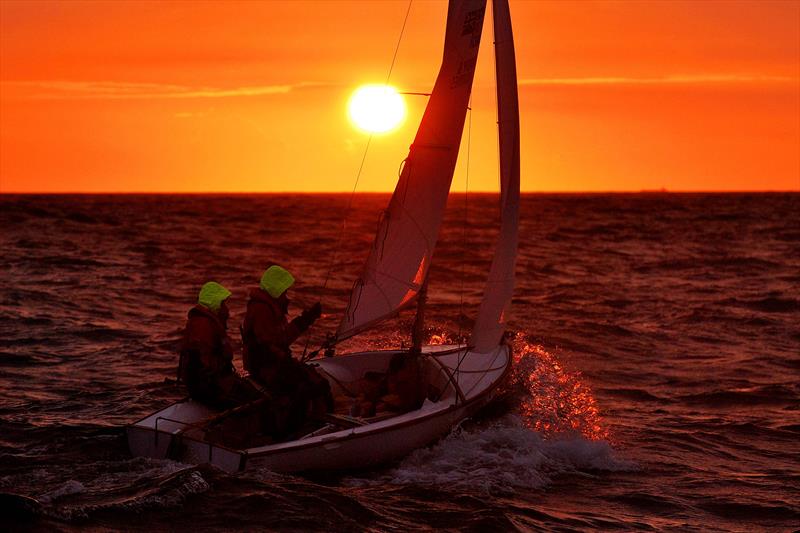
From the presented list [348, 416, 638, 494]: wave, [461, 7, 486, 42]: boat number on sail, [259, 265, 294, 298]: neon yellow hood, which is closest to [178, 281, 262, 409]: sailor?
[259, 265, 294, 298]: neon yellow hood

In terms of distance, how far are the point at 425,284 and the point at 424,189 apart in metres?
1.33

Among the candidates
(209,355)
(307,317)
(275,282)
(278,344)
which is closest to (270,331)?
(278,344)

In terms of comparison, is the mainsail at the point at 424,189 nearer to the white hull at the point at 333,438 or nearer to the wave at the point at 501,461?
the white hull at the point at 333,438

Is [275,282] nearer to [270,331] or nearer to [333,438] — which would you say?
[270,331]

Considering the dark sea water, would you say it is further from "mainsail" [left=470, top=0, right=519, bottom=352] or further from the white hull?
"mainsail" [left=470, top=0, right=519, bottom=352]

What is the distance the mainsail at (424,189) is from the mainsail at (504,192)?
0.53 meters

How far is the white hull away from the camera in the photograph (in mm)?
11406

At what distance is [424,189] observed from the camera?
13.9 meters

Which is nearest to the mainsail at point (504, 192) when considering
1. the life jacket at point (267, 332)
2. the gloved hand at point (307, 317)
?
the gloved hand at point (307, 317)

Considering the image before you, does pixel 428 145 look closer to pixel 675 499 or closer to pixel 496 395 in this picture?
pixel 496 395

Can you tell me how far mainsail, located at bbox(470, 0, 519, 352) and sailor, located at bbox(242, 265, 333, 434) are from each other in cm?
313

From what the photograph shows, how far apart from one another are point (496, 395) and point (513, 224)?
2443 millimetres

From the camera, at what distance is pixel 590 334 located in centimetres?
2603

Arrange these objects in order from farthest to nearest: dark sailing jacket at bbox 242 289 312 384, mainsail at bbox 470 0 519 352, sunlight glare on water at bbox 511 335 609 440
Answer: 1. sunlight glare on water at bbox 511 335 609 440
2. mainsail at bbox 470 0 519 352
3. dark sailing jacket at bbox 242 289 312 384
